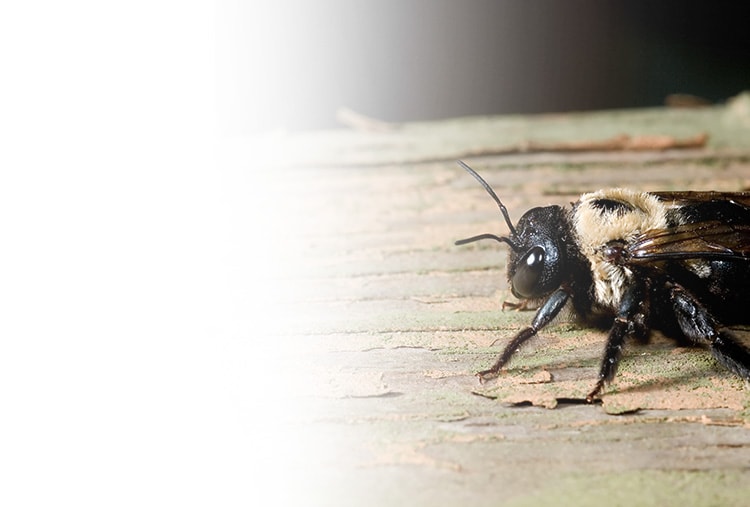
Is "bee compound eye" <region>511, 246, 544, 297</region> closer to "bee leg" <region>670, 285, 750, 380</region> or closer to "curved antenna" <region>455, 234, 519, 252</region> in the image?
"curved antenna" <region>455, 234, 519, 252</region>

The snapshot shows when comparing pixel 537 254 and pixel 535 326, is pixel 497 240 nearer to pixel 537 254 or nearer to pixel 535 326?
pixel 537 254

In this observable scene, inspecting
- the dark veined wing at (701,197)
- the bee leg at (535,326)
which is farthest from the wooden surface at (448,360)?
the dark veined wing at (701,197)

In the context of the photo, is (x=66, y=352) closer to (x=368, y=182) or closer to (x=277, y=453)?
(x=277, y=453)

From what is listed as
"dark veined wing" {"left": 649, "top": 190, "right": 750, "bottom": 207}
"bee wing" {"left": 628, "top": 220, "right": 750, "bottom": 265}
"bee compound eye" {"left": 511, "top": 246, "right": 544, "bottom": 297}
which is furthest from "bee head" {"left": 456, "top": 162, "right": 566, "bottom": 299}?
"dark veined wing" {"left": 649, "top": 190, "right": 750, "bottom": 207}

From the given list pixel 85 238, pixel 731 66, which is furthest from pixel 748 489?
pixel 731 66

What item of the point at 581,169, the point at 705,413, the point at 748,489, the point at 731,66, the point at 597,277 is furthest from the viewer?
the point at 731,66

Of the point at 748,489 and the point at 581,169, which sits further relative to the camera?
the point at 581,169

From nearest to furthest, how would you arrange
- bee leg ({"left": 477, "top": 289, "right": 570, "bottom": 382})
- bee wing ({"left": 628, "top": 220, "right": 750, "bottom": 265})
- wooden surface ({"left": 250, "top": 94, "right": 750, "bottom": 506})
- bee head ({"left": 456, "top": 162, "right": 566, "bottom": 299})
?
wooden surface ({"left": 250, "top": 94, "right": 750, "bottom": 506}) → bee leg ({"left": 477, "top": 289, "right": 570, "bottom": 382}) → bee wing ({"left": 628, "top": 220, "right": 750, "bottom": 265}) → bee head ({"left": 456, "top": 162, "right": 566, "bottom": 299})

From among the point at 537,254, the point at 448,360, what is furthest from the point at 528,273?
the point at 448,360
